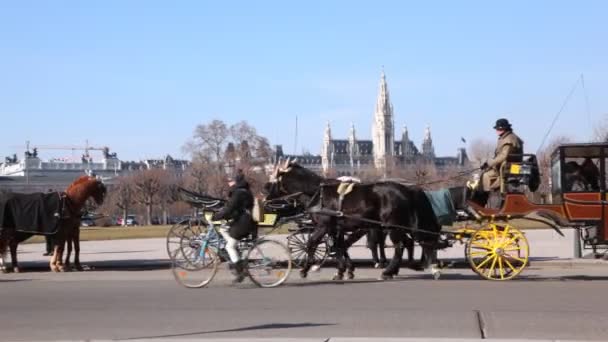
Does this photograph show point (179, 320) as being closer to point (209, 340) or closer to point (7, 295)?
point (209, 340)

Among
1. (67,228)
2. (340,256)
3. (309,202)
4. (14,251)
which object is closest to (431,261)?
(340,256)

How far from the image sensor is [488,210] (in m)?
16.1

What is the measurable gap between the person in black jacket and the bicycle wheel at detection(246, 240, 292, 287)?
0.68 feet

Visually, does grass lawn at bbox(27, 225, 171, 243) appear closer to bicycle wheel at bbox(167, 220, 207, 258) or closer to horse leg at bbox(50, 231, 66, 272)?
horse leg at bbox(50, 231, 66, 272)

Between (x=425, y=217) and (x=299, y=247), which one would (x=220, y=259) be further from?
(x=299, y=247)

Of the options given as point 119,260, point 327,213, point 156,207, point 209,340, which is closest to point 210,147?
point 156,207

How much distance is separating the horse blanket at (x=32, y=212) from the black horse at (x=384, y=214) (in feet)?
19.5

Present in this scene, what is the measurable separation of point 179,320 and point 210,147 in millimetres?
85802

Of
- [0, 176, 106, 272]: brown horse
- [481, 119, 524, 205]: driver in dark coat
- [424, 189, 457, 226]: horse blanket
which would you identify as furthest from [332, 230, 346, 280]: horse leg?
[0, 176, 106, 272]: brown horse

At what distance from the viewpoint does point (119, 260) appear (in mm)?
22828

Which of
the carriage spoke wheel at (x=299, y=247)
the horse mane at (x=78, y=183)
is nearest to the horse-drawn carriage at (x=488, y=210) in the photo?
the carriage spoke wheel at (x=299, y=247)

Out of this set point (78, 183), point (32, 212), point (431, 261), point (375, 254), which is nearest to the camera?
point (431, 261)

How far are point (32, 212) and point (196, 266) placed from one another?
5430 mm

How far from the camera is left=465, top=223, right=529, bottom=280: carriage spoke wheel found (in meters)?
15.6
